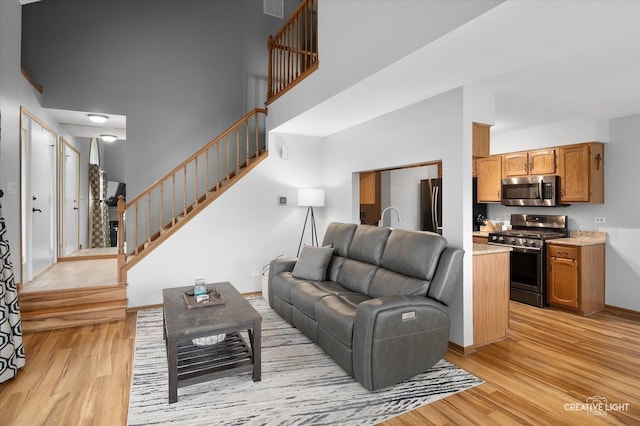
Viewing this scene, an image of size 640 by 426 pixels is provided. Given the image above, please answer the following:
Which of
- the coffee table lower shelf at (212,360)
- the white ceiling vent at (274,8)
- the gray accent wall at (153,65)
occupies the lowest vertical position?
the coffee table lower shelf at (212,360)

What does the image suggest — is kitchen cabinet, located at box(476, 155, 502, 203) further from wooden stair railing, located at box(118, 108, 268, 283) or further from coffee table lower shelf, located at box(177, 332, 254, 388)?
coffee table lower shelf, located at box(177, 332, 254, 388)

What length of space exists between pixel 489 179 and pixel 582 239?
1.54 meters

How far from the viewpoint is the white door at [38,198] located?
4535 millimetres

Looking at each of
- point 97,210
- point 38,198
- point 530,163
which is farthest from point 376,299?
point 97,210

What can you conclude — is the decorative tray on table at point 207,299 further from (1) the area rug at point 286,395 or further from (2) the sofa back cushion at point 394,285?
(2) the sofa back cushion at point 394,285

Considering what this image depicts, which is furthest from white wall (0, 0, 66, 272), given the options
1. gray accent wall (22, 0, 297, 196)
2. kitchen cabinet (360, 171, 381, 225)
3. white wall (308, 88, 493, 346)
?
kitchen cabinet (360, 171, 381, 225)

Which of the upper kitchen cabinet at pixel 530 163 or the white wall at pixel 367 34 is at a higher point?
the white wall at pixel 367 34

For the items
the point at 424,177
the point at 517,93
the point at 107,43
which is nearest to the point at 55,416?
the point at 424,177

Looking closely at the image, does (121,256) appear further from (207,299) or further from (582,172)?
(582,172)

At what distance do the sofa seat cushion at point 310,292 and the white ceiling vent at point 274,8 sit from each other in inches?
210

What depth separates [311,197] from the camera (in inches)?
204

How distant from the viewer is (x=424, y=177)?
4469 millimetres

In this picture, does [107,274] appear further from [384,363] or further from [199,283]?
[384,363]

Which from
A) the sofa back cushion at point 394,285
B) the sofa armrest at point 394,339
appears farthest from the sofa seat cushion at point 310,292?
the sofa armrest at point 394,339
